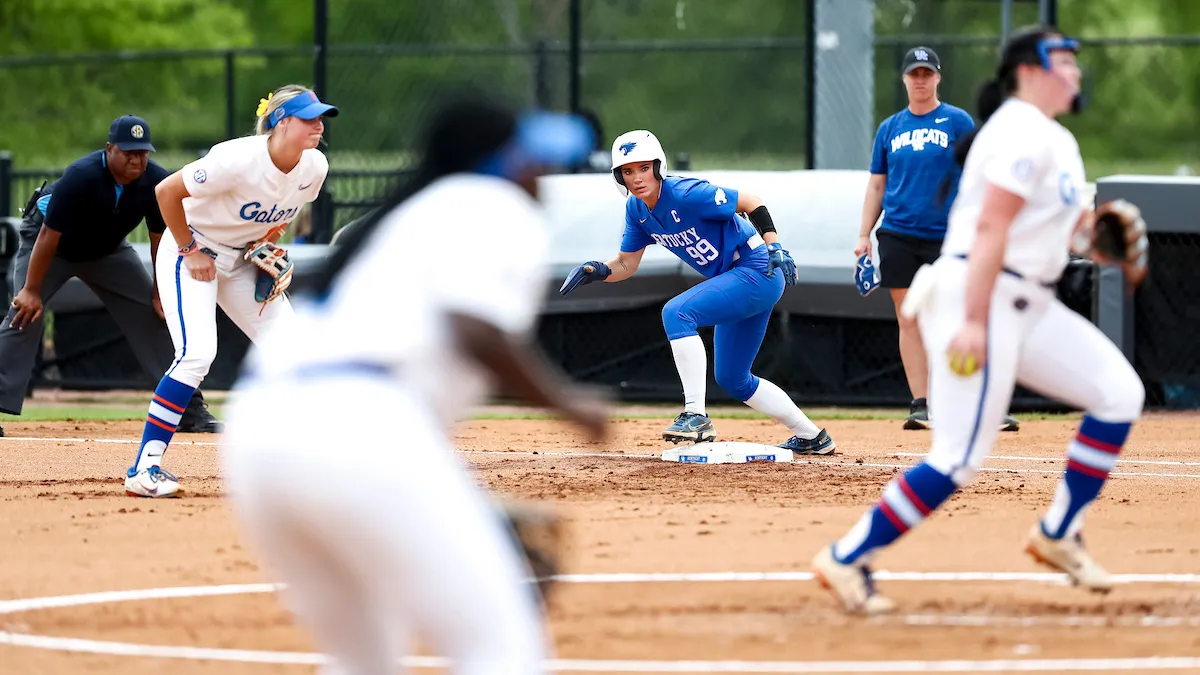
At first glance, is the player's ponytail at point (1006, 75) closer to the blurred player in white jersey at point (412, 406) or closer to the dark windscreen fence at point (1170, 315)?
the blurred player in white jersey at point (412, 406)

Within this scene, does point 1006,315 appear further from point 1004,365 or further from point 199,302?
point 199,302

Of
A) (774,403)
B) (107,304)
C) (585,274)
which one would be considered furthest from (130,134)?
(774,403)

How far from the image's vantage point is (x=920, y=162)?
11633mm

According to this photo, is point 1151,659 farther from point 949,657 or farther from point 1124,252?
point 1124,252

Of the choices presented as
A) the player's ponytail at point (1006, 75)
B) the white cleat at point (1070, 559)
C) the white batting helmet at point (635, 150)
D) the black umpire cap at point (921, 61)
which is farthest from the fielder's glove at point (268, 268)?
the black umpire cap at point (921, 61)

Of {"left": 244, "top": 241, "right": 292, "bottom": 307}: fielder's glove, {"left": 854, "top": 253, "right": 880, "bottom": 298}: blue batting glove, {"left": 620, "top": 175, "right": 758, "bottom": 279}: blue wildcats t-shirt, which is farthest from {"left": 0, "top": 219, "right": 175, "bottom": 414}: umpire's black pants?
{"left": 854, "top": 253, "right": 880, "bottom": 298}: blue batting glove

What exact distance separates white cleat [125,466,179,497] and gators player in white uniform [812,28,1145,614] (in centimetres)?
411

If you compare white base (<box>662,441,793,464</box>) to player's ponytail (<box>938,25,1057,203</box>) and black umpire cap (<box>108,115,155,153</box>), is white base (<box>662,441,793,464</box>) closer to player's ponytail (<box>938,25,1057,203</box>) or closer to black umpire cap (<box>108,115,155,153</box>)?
black umpire cap (<box>108,115,155,153</box>)

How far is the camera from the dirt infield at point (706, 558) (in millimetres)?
5531

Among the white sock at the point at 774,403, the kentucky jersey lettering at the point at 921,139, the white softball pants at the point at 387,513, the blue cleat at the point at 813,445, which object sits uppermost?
the white softball pants at the point at 387,513

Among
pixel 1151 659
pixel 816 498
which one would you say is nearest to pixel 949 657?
pixel 1151 659

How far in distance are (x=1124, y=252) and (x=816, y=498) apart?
Result: 2973mm

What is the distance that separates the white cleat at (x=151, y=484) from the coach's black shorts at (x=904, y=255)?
5.16 m

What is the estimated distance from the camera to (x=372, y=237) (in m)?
3.84
